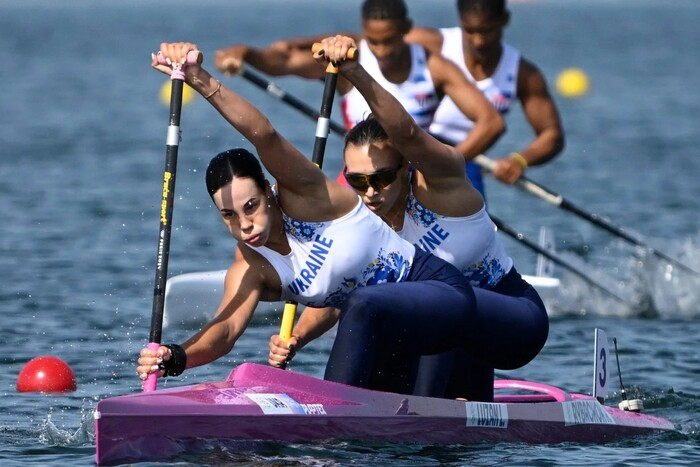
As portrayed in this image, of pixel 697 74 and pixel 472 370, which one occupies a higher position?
pixel 697 74

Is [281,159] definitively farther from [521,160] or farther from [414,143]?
[521,160]

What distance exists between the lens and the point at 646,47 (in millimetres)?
48500

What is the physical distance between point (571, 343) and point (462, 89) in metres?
1.89

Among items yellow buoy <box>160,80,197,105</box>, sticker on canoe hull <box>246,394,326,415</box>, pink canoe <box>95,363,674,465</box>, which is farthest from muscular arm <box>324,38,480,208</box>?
yellow buoy <box>160,80,197,105</box>

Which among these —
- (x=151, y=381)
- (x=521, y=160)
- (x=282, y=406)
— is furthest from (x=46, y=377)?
(x=521, y=160)

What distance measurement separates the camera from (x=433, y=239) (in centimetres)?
573

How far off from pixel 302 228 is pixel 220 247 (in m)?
7.41

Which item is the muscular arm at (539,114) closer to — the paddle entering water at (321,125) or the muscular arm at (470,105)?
the muscular arm at (470,105)

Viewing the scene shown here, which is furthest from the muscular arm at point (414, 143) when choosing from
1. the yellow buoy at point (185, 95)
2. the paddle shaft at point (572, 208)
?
the yellow buoy at point (185, 95)

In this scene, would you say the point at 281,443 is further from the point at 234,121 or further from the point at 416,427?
the point at 234,121

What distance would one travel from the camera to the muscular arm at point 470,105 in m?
8.12

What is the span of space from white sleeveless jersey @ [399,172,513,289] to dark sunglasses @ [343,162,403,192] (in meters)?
0.20

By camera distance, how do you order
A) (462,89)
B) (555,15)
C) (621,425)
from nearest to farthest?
1. (621,425)
2. (462,89)
3. (555,15)

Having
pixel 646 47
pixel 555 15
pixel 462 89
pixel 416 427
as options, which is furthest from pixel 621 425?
pixel 555 15
